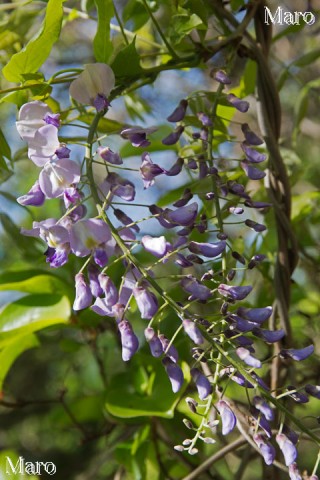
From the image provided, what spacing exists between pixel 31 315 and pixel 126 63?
0.36 metres

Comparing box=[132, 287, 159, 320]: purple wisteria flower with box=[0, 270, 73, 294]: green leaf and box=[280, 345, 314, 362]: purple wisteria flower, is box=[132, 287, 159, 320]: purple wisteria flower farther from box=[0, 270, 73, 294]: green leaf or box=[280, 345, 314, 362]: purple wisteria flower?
box=[0, 270, 73, 294]: green leaf

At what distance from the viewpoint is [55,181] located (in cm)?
51

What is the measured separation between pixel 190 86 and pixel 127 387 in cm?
149

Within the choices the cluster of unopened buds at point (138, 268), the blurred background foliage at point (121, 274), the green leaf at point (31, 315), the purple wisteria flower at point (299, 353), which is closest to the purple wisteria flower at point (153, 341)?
the cluster of unopened buds at point (138, 268)

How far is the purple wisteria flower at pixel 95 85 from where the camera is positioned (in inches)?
21.8

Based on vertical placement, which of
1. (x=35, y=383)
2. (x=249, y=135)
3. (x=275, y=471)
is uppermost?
(x=249, y=135)

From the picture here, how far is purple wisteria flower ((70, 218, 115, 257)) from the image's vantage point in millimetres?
463

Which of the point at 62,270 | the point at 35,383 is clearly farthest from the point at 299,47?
the point at 62,270

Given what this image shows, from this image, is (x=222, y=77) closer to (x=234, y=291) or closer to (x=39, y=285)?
(x=234, y=291)

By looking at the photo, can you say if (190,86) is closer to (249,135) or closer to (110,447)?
(110,447)

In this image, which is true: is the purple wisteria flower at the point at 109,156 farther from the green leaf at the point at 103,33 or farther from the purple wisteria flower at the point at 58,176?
the green leaf at the point at 103,33

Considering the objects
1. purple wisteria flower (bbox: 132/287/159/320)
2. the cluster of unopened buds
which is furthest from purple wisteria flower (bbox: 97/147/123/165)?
purple wisteria flower (bbox: 132/287/159/320)

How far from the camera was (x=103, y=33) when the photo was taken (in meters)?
0.59

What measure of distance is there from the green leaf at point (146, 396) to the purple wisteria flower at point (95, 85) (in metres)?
0.32
